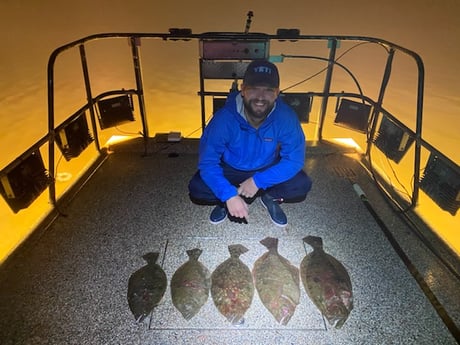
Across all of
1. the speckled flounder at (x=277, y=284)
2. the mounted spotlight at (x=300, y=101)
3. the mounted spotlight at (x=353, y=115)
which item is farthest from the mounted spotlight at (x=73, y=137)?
the mounted spotlight at (x=353, y=115)

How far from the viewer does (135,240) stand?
227cm

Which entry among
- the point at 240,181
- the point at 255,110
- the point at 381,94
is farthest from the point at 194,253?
the point at 381,94

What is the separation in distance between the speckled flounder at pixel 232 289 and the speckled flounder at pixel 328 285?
0.41 m

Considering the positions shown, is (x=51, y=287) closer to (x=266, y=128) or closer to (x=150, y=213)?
(x=150, y=213)

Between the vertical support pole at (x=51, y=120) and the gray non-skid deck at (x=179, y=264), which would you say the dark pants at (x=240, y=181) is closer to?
the gray non-skid deck at (x=179, y=264)

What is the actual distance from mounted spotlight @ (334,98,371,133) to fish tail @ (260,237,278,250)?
1907mm

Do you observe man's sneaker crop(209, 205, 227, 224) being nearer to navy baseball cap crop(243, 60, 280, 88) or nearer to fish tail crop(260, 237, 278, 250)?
fish tail crop(260, 237, 278, 250)

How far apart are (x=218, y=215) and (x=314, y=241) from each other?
847 mm

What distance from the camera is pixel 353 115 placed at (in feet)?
10.7

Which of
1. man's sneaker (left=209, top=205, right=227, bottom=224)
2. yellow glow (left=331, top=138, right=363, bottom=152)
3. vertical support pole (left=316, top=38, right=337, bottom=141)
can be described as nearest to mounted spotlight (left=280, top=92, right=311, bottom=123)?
vertical support pole (left=316, top=38, right=337, bottom=141)

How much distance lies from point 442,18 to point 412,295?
20984 millimetres

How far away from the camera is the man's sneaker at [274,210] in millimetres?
2424

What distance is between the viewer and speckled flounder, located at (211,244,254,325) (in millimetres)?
1733

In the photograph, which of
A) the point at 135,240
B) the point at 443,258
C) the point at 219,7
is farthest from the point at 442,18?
the point at 135,240
